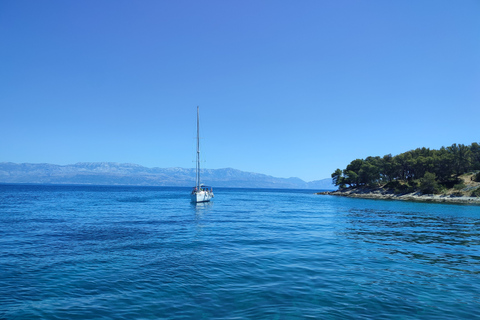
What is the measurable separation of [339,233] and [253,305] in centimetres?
2030

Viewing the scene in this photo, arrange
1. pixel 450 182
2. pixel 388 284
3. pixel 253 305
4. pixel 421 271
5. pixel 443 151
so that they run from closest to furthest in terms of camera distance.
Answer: pixel 253 305
pixel 388 284
pixel 421 271
pixel 450 182
pixel 443 151

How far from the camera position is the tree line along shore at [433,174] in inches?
3566

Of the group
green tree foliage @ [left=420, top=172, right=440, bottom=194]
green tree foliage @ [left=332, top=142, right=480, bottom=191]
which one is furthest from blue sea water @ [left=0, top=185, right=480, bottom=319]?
green tree foliage @ [left=332, top=142, right=480, bottom=191]

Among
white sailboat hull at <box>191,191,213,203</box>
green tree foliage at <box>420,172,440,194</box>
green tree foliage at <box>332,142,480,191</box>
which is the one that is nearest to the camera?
white sailboat hull at <box>191,191,213,203</box>

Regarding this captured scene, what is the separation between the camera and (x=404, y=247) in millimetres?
21781

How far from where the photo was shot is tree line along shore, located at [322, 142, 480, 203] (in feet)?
297

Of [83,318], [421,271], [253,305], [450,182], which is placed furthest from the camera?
[450,182]

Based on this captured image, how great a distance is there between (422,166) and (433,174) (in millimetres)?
14188

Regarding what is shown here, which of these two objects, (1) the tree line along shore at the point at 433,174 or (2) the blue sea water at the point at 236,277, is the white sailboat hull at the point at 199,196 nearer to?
(2) the blue sea water at the point at 236,277

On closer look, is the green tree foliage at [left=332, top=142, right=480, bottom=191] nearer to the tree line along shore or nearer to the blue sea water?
the tree line along shore

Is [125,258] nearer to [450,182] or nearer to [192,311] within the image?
[192,311]

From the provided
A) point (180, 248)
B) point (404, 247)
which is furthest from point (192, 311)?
point (404, 247)

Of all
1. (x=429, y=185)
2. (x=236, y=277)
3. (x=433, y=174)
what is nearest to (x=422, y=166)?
(x=433, y=174)

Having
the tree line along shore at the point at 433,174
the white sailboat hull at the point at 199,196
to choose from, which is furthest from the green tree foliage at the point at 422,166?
the white sailboat hull at the point at 199,196
